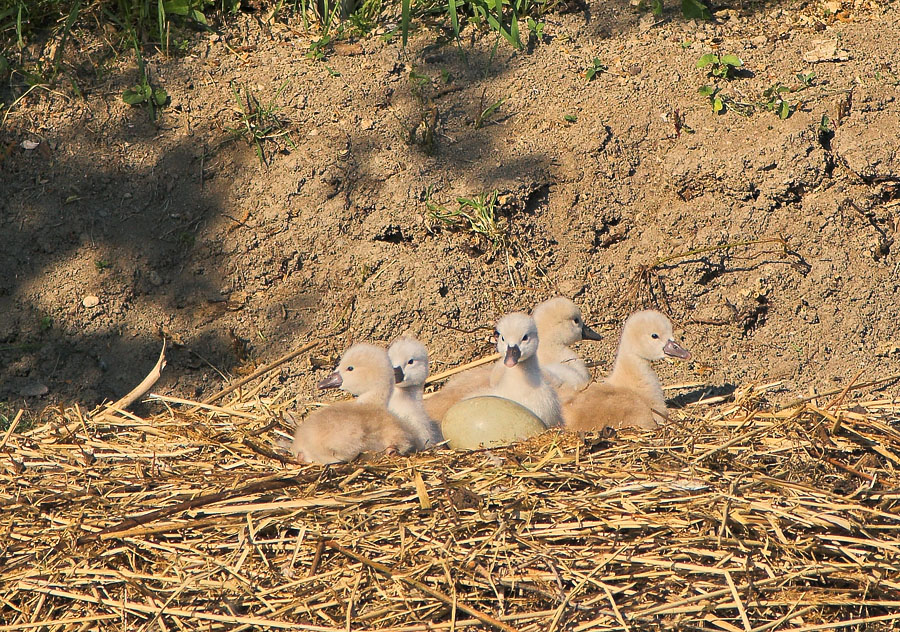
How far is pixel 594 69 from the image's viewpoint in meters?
5.92

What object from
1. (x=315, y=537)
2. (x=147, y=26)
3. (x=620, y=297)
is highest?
(x=147, y=26)

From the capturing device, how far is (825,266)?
5.25m

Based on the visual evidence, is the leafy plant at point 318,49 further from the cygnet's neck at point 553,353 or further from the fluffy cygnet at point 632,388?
the fluffy cygnet at point 632,388

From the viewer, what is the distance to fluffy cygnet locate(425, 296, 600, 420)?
4.50 m

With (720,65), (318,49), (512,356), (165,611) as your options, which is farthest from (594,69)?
(165,611)

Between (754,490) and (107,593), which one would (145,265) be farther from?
(754,490)

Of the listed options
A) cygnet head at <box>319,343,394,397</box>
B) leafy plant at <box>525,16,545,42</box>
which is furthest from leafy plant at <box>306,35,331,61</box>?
cygnet head at <box>319,343,394,397</box>

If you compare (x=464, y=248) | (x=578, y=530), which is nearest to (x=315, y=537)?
(x=578, y=530)

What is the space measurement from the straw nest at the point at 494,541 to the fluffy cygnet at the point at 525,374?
65 centimetres

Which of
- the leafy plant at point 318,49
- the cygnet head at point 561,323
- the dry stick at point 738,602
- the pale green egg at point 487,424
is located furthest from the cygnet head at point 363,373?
the leafy plant at point 318,49

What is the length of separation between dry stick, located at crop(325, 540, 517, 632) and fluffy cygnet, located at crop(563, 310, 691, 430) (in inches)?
56.2

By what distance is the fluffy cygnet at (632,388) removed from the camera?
13.5 feet

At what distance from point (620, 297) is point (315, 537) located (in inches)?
109

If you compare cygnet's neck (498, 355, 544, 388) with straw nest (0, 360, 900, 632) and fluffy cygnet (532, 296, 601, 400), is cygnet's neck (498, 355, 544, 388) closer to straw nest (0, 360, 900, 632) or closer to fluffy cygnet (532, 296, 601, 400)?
fluffy cygnet (532, 296, 601, 400)
